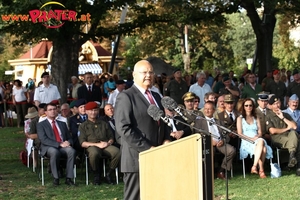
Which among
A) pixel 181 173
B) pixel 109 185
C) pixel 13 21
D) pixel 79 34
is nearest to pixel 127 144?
pixel 181 173

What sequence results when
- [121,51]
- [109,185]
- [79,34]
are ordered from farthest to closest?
1. [121,51]
2. [79,34]
3. [109,185]

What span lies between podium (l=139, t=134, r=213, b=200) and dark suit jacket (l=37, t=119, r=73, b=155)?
5552 mm

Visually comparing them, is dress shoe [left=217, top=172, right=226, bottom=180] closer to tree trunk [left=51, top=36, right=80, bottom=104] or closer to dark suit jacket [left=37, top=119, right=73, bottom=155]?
dark suit jacket [left=37, top=119, right=73, bottom=155]

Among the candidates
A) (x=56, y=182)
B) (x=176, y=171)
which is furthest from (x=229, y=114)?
(x=176, y=171)

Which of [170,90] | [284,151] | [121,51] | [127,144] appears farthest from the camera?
[121,51]

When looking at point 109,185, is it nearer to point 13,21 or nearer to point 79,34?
point 13,21

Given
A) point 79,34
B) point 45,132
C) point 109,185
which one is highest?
point 79,34

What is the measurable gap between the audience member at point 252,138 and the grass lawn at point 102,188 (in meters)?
0.30

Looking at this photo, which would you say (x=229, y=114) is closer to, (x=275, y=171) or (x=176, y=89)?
(x=275, y=171)

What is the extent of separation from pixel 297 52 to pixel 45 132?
46984 mm

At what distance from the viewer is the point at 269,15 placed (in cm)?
2581

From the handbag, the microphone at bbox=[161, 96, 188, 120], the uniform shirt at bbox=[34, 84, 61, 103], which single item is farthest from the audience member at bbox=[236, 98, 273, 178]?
the uniform shirt at bbox=[34, 84, 61, 103]

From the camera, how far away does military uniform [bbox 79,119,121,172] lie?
1136cm

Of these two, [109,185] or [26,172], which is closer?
[109,185]
